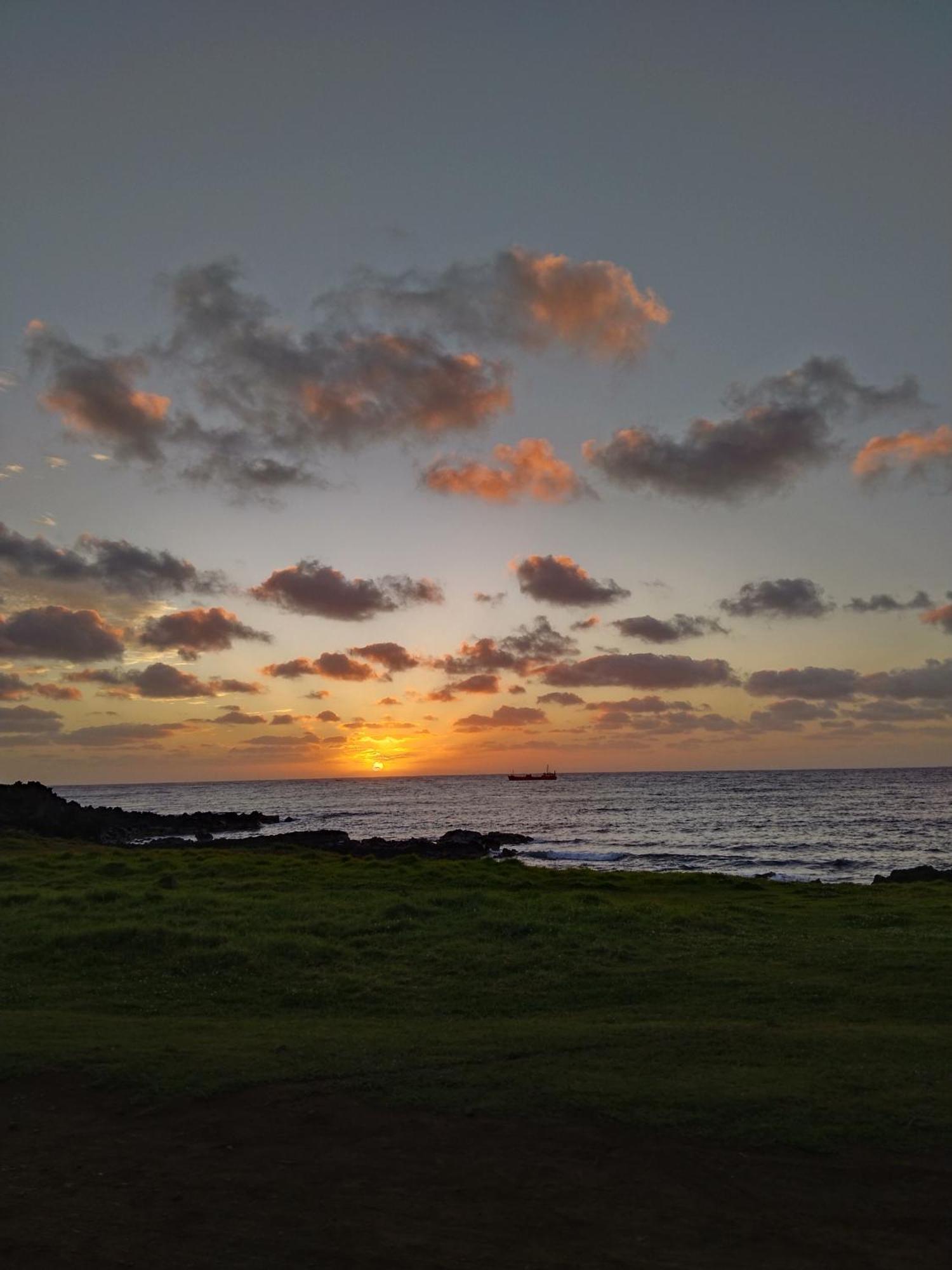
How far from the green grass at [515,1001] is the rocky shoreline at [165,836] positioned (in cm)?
3480

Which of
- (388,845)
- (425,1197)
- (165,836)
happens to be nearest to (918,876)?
(388,845)

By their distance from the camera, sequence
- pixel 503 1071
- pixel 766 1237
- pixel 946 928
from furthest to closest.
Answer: pixel 946 928 → pixel 503 1071 → pixel 766 1237

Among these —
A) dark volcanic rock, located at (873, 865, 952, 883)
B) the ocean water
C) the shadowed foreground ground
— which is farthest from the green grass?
the ocean water

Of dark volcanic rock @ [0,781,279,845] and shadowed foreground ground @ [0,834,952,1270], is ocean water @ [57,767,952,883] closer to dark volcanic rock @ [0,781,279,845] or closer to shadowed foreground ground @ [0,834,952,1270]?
dark volcanic rock @ [0,781,279,845]

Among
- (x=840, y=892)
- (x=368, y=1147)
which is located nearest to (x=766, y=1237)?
(x=368, y=1147)

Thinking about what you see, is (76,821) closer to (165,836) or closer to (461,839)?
(165,836)

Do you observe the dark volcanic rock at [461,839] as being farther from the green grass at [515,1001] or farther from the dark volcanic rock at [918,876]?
the green grass at [515,1001]

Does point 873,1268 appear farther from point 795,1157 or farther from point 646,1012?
point 646,1012

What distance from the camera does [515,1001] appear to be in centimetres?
1681

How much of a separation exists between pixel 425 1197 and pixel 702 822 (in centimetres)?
8803

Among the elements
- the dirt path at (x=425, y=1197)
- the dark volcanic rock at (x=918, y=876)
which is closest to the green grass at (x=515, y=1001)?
the dirt path at (x=425, y=1197)

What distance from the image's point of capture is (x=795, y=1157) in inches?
387

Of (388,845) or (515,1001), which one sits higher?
(515,1001)

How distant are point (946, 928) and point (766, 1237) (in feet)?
53.7
